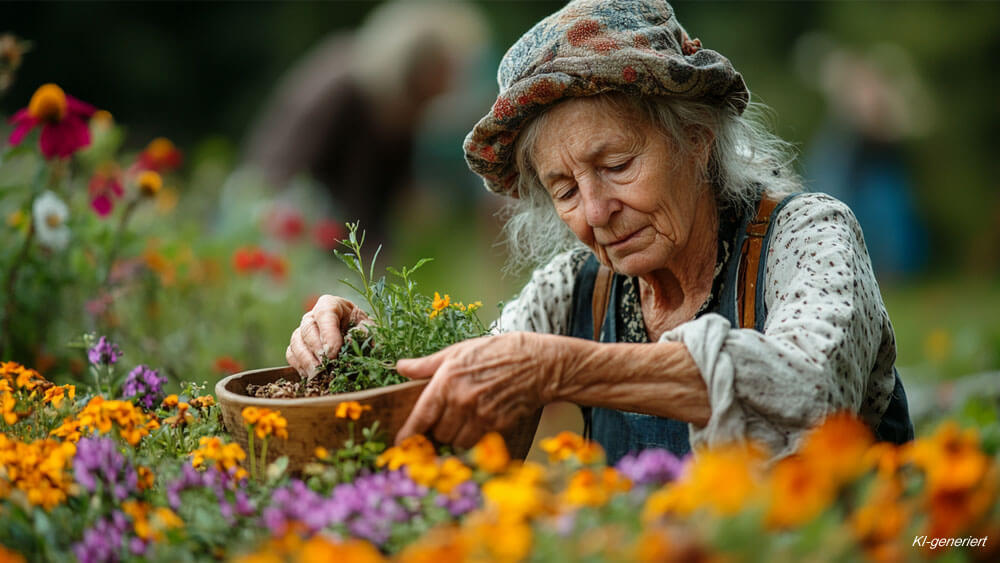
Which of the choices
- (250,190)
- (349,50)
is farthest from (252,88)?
(250,190)

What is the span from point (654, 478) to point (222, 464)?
0.67 m

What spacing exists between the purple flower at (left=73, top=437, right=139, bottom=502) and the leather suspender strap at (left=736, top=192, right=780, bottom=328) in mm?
1291

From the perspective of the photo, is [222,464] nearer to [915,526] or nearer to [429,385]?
[429,385]

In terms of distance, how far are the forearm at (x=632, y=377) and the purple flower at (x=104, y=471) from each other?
0.67 metres

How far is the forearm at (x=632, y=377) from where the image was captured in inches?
62.1

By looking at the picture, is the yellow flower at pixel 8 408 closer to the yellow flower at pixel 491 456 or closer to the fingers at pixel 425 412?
the fingers at pixel 425 412

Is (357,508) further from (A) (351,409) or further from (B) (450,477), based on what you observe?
(A) (351,409)

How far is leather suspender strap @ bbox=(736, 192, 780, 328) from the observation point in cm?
205

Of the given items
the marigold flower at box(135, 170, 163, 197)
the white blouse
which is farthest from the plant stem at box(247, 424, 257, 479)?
the marigold flower at box(135, 170, 163, 197)

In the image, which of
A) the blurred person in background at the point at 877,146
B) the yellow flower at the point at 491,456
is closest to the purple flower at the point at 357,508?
the yellow flower at the point at 491,456

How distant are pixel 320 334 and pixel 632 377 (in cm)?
63

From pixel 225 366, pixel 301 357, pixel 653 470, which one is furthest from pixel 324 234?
pixel 653 470

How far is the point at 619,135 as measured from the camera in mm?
1983

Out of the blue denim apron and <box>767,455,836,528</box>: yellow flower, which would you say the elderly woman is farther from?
<box>767,455,836,528</box>: yellow flower
